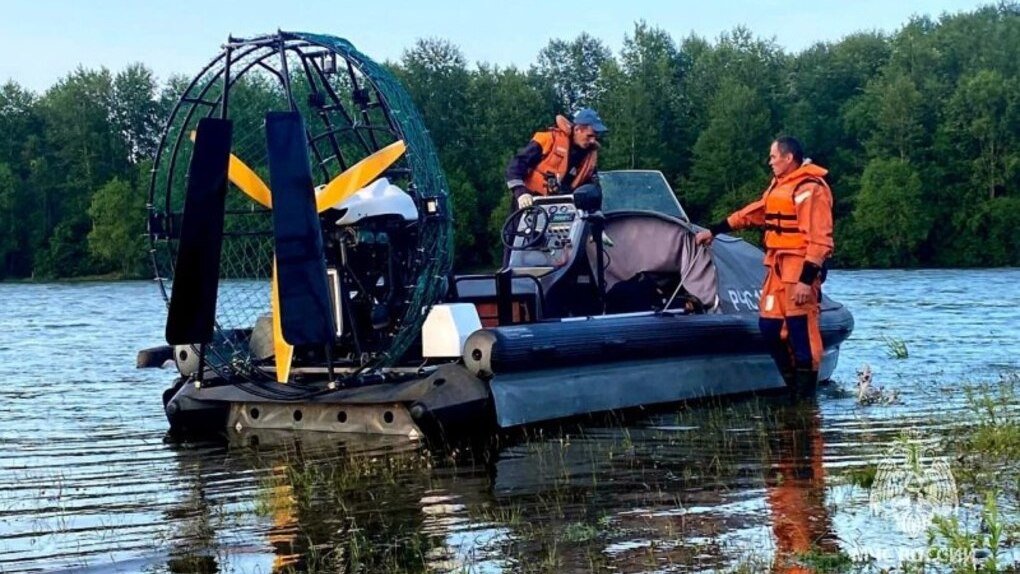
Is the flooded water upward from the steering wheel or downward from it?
downward

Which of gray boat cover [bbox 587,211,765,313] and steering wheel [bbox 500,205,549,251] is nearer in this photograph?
steering wheel [bbox 500,205,549,251]

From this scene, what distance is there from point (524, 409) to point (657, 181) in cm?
390

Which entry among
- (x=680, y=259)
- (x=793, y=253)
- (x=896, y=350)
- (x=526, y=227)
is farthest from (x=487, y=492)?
(x=896, y=350)

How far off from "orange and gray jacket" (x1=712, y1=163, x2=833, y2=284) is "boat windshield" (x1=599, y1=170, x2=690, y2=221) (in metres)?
2.02

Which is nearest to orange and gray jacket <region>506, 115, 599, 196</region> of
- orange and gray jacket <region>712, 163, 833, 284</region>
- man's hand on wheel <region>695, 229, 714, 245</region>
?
man's hand on wheel <region>695, 229, 714, 245</region>

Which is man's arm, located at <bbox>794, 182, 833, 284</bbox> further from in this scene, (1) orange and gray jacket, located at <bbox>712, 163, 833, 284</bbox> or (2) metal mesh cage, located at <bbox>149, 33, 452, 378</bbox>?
(2) metal mesh cage, located at <bbox>149, 33, 452, 378</bbox>

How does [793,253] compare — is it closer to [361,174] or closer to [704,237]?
[704,237]

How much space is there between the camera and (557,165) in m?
11.9

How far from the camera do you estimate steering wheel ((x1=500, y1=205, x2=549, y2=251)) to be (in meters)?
11.3

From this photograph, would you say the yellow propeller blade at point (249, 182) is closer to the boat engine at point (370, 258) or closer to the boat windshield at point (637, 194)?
the boat engine at point (370, 258)

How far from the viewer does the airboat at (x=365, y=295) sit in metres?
8.91

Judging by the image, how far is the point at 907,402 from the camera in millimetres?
10742

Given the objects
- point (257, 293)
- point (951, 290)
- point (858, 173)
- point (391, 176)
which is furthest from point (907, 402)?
point (858, 173)

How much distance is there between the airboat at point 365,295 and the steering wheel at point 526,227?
0.02 m
